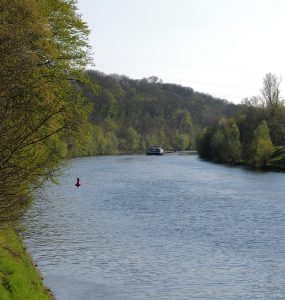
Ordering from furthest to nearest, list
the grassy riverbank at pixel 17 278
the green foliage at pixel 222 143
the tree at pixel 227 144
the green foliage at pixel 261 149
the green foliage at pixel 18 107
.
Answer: the green foliage at pixel 222 143 < the tree at pixel 227 144 < the green foliage at pixel 261 149 < the grassy riverbank at pixel 17 278 < the green foliage at pixel 18 107

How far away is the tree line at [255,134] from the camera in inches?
3558

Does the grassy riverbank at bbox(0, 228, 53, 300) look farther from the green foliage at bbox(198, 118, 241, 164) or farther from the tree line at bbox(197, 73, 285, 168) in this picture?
the green foliage at bbox(198, 118, 241, 164)

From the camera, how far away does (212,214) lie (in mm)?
38719

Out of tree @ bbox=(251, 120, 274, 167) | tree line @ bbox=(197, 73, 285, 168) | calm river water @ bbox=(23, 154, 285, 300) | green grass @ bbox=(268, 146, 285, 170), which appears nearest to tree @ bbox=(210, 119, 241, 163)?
tree line @ bbox=(197, 73, 285, 168)

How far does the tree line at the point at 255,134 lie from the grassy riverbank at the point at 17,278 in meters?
70.4

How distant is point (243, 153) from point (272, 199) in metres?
56.1

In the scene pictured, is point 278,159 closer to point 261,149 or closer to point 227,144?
point 261,149

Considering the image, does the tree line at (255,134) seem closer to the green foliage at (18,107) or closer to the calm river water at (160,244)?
the calm river water at (160,244)

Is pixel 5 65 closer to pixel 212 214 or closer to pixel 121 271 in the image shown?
pixel 121 271

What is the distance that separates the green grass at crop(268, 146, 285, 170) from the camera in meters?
86.2

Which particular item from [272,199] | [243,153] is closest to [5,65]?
[272,199]

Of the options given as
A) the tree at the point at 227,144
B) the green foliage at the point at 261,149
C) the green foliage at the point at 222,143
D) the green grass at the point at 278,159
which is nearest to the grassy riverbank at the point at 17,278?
the green grass at the point at 278,159

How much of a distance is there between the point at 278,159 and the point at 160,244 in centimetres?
6609

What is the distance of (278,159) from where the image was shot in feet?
295
